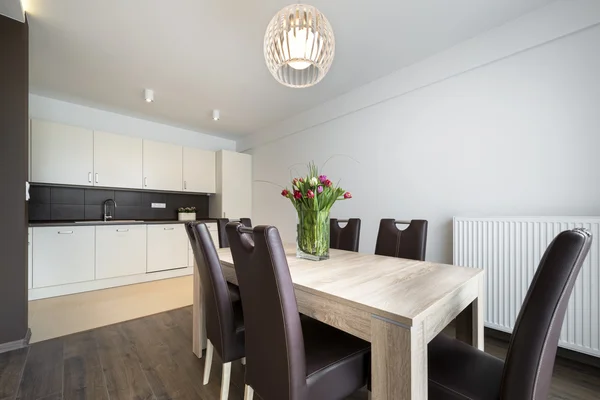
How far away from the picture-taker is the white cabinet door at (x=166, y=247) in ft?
12.8

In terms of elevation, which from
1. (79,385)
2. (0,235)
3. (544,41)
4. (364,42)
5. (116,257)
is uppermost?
(364,42)

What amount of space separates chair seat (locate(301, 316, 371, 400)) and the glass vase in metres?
0.47

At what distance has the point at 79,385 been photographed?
156 cm

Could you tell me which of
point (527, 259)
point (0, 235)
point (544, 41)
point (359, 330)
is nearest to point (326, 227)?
point (359, 330)

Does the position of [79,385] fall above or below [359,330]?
below

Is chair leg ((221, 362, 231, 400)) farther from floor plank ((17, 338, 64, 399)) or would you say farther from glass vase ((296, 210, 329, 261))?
floor plank ((17, 338, 64, 399))

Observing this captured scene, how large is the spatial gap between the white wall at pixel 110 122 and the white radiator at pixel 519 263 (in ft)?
14.6

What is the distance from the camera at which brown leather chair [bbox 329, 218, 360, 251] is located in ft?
7.45

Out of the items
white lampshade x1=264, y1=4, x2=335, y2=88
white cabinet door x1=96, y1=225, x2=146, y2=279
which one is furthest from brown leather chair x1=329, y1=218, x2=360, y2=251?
white cabinet door x1=96, y1=225, x2=146, y2=279

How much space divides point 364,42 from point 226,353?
102 inches

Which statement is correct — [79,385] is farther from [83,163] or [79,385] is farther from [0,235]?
[83,163]

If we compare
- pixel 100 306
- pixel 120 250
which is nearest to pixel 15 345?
pixel 100 306

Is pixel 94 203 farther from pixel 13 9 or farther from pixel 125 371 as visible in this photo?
pixel 125 371

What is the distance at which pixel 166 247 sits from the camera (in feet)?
13.3
